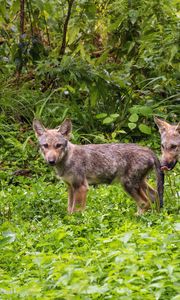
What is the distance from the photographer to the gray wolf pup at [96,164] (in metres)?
11.1

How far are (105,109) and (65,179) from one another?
4.77 m

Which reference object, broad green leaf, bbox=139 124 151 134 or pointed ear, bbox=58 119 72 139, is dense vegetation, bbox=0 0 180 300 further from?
pointed ear, bbox=58 119 72 139

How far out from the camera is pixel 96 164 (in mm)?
11625

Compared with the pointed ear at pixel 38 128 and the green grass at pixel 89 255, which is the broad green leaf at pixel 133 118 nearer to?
the pointed ear at pixel 38 128

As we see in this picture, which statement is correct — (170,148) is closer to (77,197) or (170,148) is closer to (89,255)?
(77,197)

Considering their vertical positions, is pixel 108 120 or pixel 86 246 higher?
pixel 108 120

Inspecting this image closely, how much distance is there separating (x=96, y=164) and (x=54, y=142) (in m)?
0.71

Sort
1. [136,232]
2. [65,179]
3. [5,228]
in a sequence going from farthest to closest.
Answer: [65,179] < [5,228] < [136,232]

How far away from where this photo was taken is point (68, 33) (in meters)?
16.3

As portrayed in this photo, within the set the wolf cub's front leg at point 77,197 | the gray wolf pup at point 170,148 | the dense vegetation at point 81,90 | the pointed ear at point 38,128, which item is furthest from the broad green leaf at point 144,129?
the wolf cub's front leg at point 77,197

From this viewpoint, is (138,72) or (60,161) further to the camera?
(138,72)

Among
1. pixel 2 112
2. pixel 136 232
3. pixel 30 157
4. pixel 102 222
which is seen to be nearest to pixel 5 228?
pixel 102 222

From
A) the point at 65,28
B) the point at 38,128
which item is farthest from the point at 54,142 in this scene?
the point at 65,28

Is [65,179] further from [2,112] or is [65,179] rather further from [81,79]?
[2,112]
